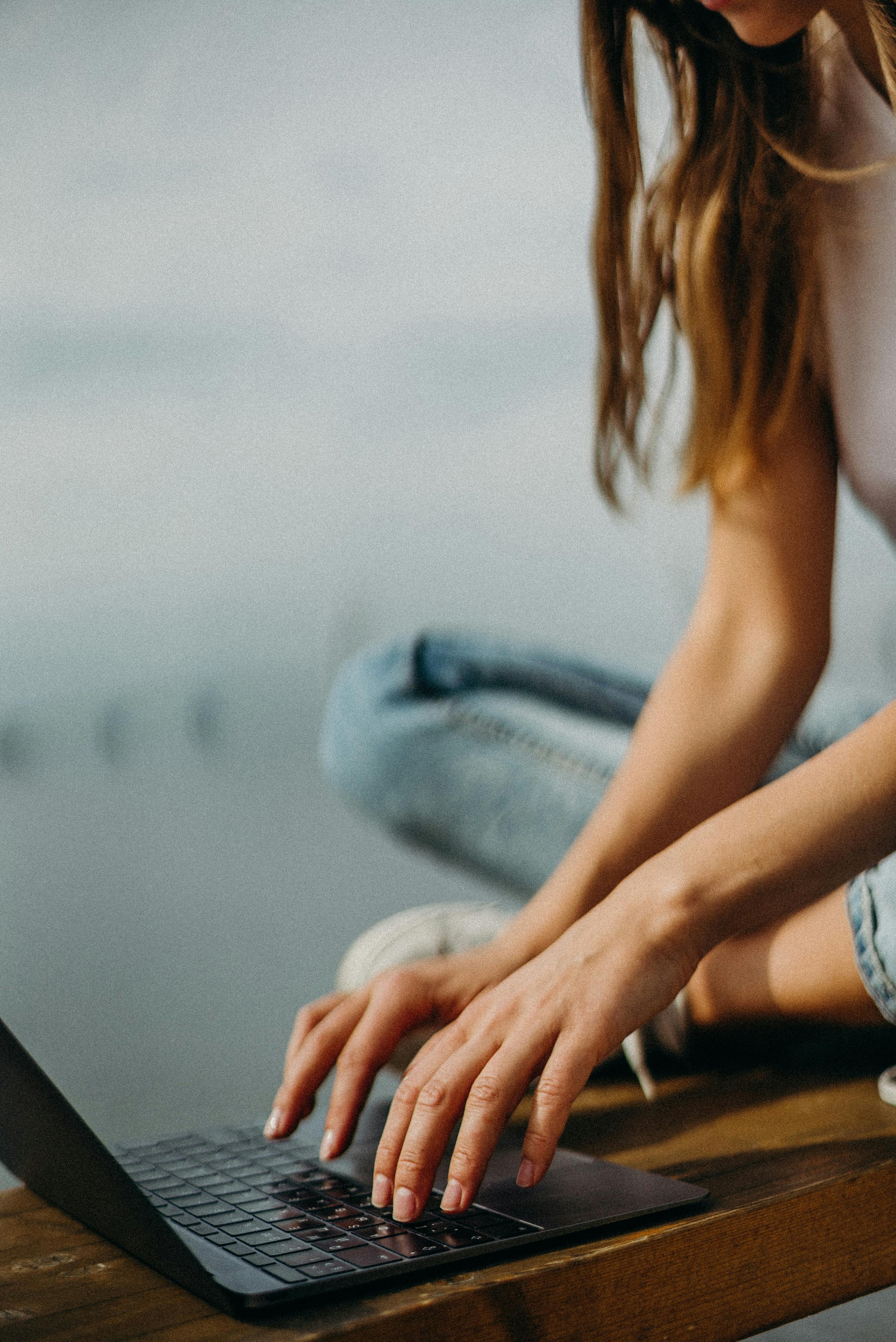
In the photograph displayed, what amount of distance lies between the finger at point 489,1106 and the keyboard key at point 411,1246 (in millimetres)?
24

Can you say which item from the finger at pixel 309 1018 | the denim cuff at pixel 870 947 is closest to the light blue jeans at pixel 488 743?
the denim cuff at pixel 870 947

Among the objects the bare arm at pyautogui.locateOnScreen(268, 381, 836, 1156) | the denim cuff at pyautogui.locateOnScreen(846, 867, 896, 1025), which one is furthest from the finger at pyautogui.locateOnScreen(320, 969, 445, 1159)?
the denim cuff at pyautogui.locateOnScreen(846, 867, 896, 1025)

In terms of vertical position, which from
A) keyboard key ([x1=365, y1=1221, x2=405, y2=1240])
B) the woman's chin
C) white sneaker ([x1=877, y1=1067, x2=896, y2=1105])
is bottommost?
white sneaker ([x1=877, y1=1067, x2=896, y2=1105])

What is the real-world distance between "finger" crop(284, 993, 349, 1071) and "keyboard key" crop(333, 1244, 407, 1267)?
17 cm

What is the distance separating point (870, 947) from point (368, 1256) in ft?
1.10

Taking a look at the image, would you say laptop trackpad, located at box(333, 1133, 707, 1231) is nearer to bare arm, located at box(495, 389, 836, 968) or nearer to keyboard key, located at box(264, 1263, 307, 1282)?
keyboard key, located at box(264, 1263, 307, 1282)

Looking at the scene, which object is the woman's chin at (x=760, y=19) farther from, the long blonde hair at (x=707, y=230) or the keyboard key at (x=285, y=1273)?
the keyboard key at (x=285, y=1273)

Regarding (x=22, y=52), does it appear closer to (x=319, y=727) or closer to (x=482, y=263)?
(x=482, y=263)

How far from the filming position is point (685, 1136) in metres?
0.58

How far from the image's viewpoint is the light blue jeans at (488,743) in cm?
102

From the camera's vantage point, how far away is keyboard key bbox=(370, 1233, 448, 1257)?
0.41 metres

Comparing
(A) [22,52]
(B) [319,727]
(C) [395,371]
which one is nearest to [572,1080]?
(B) [319,727]

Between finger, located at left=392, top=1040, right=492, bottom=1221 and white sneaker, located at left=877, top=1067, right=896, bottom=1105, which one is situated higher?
finger, located at left=392, top=1040, right=492, bottom=1221

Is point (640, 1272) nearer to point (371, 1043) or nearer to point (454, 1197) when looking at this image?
point (454, 1197)
